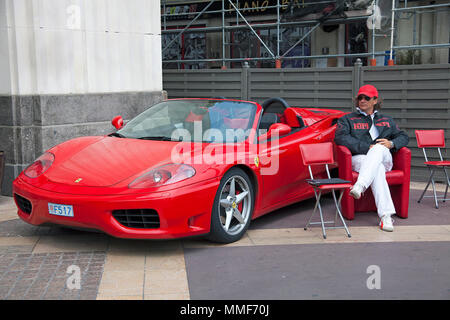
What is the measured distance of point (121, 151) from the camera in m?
5.34

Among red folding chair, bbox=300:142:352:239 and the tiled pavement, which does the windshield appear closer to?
red folding chair, bbox=300:142:352:239

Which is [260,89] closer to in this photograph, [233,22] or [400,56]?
[400,56]

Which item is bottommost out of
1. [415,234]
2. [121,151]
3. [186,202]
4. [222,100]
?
[415,234]

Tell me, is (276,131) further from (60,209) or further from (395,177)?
(60,209)

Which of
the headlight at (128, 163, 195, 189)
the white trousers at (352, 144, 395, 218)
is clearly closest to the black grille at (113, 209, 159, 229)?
the headlight at (128, 163, 195, 189)

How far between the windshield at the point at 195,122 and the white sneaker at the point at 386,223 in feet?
5.57

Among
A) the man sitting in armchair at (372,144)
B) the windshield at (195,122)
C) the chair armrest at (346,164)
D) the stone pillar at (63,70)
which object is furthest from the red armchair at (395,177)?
the stone pillar at (63,70)

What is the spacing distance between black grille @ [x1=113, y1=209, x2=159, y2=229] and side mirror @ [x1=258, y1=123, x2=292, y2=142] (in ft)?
5.32

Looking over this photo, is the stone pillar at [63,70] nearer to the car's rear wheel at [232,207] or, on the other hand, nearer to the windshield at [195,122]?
the windshield at [195,122]

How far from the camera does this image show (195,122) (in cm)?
581

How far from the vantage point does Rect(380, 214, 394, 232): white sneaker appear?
5801mm

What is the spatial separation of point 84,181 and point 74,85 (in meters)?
3.52

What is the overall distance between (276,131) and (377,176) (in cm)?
124

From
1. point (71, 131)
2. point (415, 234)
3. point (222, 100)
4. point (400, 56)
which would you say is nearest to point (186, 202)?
point (222, 100)
